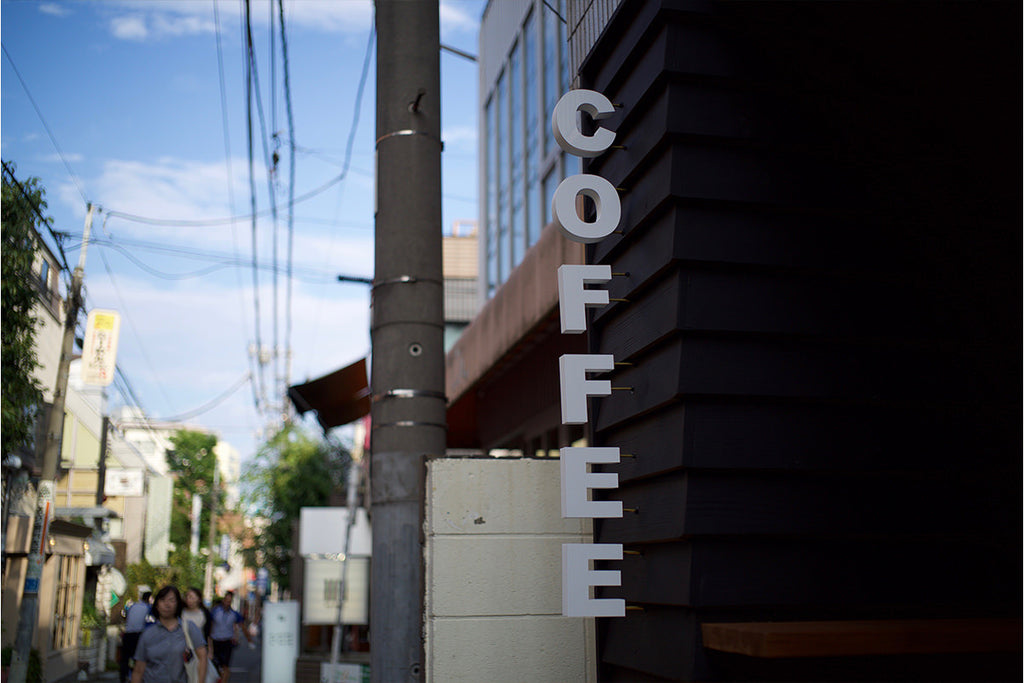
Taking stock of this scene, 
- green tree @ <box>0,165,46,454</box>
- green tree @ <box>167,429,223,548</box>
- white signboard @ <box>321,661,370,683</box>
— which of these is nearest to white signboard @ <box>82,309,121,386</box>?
green tree @ <box>0,165,46,454</box>

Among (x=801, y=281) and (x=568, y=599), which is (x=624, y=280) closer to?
(x=801, y=281)

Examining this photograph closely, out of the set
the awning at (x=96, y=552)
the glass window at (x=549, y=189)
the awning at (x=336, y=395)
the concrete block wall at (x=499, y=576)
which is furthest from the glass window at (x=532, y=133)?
the awning at (x=96, y=552)

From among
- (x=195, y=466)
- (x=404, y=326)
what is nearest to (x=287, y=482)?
(x=404, y=326)

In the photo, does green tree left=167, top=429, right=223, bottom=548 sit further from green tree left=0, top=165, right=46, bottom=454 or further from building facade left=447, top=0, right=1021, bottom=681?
building facade left=447, top=0, right=1021, bottom=681

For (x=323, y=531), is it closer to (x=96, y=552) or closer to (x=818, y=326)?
(x=818, y=326)

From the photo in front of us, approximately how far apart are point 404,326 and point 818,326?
243 centimetres

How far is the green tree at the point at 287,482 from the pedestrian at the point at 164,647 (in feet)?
103

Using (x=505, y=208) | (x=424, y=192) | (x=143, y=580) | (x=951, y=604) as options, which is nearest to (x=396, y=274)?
(x=424, y=192)

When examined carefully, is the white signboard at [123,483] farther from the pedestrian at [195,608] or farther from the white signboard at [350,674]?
the white signboard at [350,674]

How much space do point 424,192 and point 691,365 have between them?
95.5 inches

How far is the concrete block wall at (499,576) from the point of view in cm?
546

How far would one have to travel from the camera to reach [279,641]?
15398 millimetres

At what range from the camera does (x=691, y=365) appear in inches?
166

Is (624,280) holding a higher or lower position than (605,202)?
lower
